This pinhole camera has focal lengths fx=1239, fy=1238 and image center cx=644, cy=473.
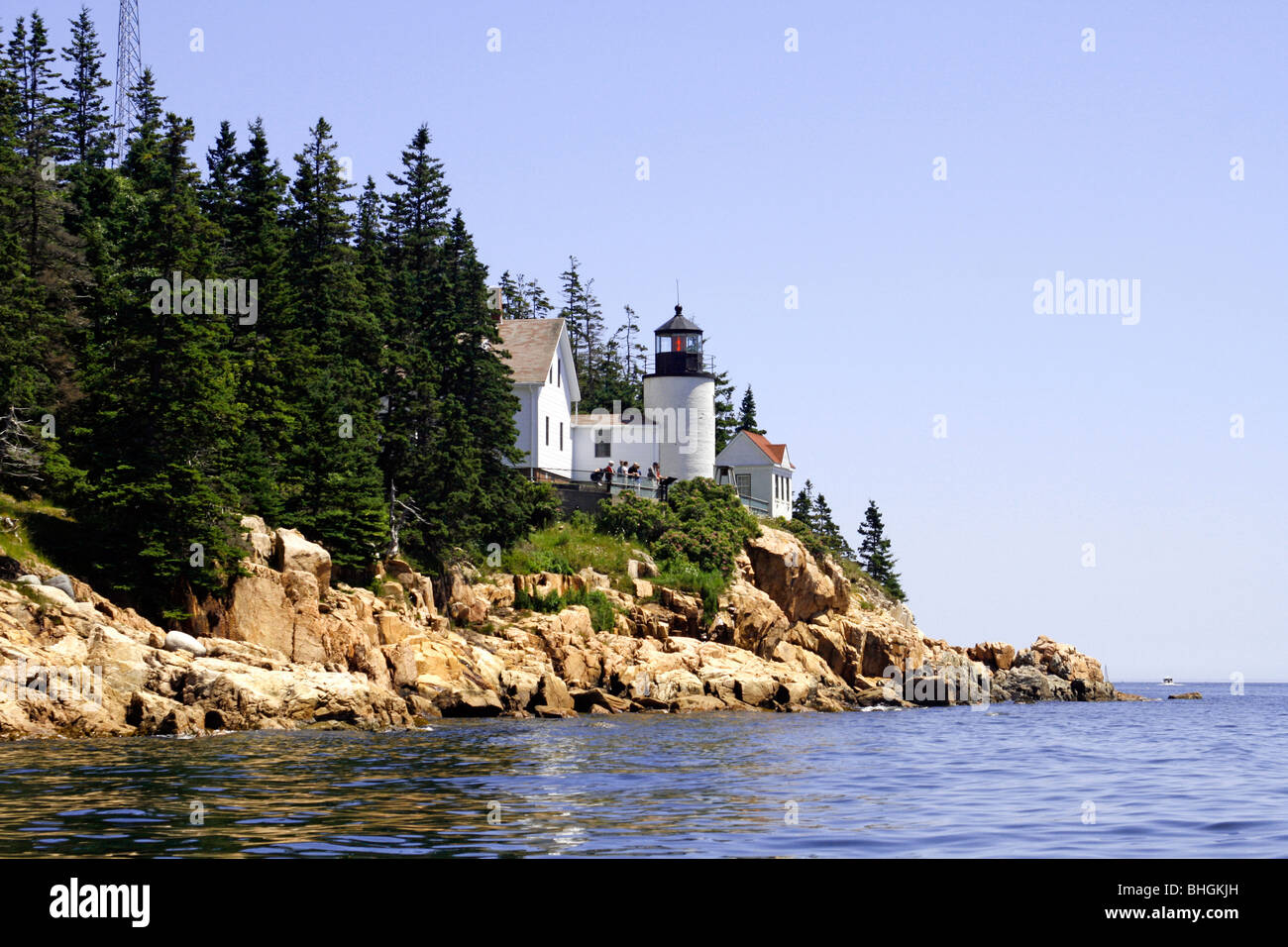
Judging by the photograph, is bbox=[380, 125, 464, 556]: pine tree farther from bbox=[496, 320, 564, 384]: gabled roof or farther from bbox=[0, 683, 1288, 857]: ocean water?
bbox=[0, 683, 1288, 857]: ocean water

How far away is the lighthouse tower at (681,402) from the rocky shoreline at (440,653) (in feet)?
26.1

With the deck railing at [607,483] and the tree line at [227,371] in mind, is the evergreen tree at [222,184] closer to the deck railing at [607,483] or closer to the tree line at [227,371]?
the tree line at [227,371]

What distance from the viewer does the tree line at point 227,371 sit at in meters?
38.7

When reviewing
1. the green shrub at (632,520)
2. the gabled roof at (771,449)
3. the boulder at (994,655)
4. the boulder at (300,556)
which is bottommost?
the boulder at (994,655)

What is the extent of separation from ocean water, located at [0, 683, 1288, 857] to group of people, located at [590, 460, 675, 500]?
29929 millimetres

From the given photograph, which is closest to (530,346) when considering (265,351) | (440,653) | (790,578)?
(790,578)

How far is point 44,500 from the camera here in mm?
40406

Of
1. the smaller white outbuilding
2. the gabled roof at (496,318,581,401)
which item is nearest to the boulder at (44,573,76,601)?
the gabled roof at (496,318,581,401)

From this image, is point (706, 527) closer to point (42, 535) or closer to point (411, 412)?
point (411, 412)

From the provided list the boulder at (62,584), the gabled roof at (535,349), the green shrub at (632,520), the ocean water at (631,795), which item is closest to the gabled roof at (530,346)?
the gabled roof at (535,349)

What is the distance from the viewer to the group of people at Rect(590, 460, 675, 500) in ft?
216

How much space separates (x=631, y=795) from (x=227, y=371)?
26.9m

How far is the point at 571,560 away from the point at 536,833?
41.1m

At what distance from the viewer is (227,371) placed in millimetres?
41938
